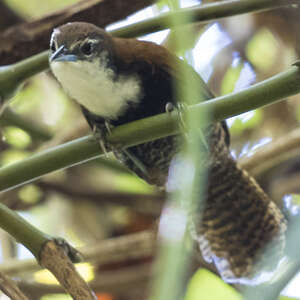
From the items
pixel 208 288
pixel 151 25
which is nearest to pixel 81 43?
pixel 151 25

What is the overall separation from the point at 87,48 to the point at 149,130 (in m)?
0.52

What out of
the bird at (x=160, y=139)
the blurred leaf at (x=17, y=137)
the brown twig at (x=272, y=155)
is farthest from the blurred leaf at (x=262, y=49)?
the blurred leaf at (x=17, y=137)

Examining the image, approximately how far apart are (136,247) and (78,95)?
2.23ft

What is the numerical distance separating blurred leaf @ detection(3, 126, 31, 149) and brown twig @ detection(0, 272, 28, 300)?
1.19m

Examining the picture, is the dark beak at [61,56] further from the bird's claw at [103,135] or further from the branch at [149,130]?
the branch at [149,130]

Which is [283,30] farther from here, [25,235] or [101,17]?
[25,235]

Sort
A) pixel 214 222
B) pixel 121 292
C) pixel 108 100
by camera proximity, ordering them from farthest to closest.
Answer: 1. pixel 121 292
2. pixel 214 222
3. pixel 108 100

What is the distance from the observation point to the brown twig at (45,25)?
67.2 inches

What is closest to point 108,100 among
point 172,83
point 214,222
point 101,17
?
point 172,83

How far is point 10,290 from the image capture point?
3.10ft

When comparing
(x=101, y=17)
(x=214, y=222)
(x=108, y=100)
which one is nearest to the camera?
(x=108, y=100)

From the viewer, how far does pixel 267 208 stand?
181cm

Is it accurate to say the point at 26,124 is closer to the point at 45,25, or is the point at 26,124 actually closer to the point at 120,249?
the point at 45,25

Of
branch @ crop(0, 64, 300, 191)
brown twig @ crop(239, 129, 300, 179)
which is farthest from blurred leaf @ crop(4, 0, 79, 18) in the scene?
branch @ crop(0, 64, 300, 191)
